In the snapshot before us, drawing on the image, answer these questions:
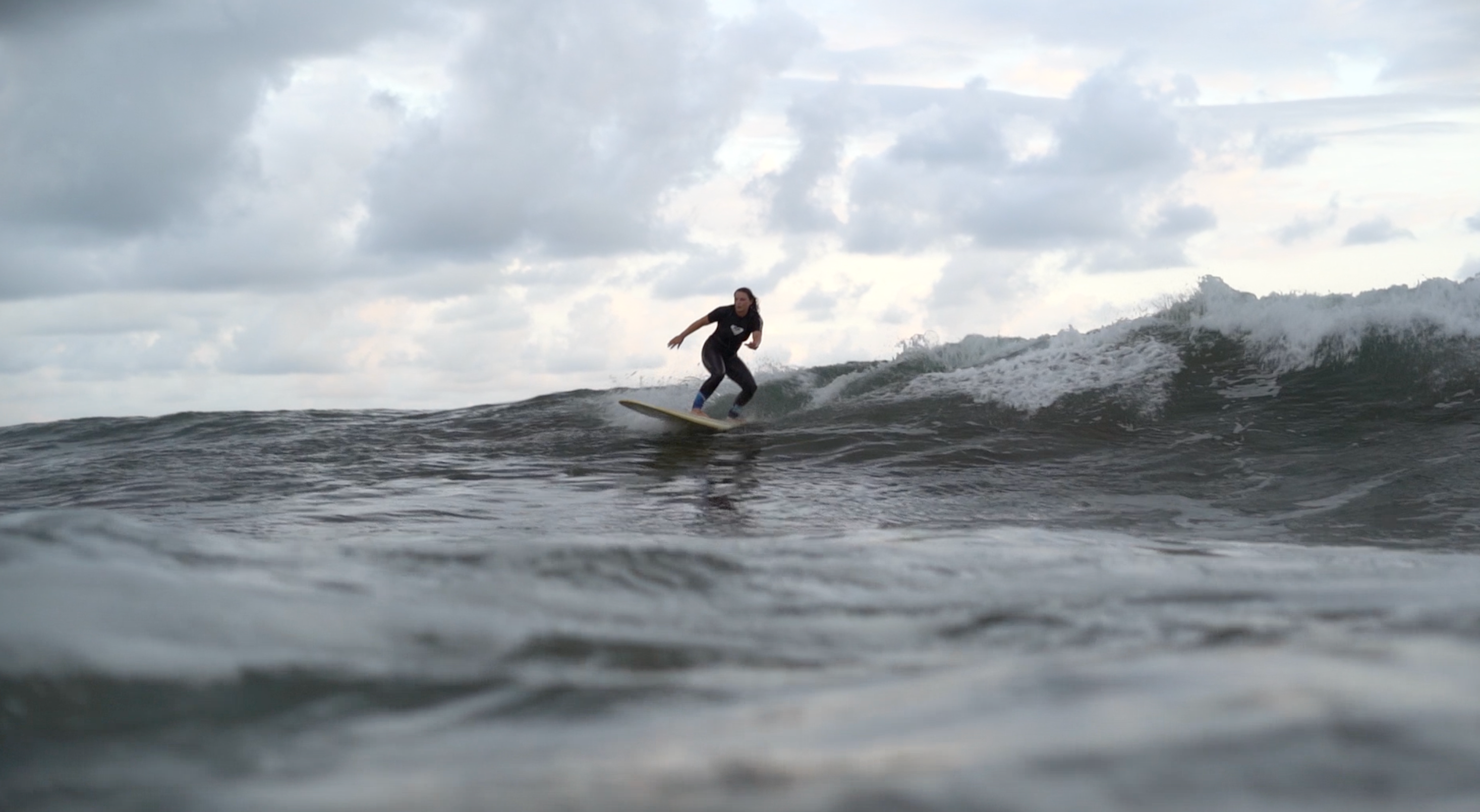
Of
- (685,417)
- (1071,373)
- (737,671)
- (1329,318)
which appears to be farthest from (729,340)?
(737,671)

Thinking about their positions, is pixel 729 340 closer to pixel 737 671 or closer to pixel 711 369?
pixel 711 369

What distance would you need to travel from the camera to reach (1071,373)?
13.4 meters

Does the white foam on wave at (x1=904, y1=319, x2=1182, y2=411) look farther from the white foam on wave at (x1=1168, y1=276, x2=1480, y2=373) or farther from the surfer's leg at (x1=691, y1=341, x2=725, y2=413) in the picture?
the surfer's leg at (x1=691, y1=341, x2=725, y2=413)

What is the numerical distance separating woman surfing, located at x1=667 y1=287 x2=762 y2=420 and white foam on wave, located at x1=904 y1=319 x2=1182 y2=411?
2.57m

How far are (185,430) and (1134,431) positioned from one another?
13.5m

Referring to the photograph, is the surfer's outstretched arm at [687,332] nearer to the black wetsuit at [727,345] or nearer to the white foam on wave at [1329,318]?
the black wetsuit at [727,345]

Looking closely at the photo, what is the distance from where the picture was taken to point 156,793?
1566 millimetres

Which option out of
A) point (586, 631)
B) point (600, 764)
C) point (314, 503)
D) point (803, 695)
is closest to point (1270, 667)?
point (803, 695)

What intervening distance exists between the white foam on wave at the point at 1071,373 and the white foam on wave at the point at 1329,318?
1021 mm

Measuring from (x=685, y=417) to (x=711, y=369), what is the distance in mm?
715

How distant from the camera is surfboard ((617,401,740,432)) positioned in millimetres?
13156

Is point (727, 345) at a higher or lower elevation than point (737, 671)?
higher

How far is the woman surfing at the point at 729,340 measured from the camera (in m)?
12.9

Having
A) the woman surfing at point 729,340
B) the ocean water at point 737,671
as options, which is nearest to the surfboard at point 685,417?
the woman surfing at point 729,340
